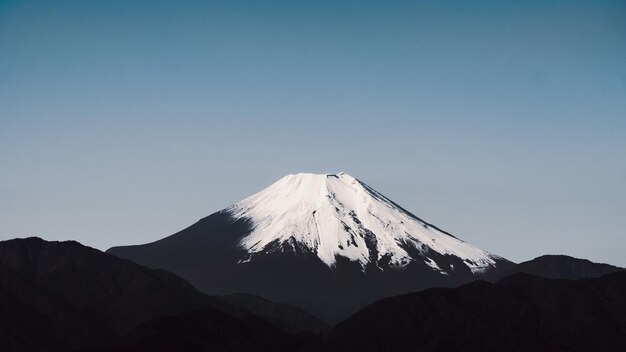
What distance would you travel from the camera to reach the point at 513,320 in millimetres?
190375

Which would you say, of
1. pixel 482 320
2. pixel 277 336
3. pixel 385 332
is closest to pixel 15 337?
pixel 277 336

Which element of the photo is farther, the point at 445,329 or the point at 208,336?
the point at 445,329

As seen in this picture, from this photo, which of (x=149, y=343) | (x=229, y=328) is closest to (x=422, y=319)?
(x=229, y=328)

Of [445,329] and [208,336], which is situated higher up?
[445,329]

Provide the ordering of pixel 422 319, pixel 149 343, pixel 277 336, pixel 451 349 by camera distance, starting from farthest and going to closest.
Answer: pixel 422 319, pixel 277 336, pixel 451 349, pixel 149 343

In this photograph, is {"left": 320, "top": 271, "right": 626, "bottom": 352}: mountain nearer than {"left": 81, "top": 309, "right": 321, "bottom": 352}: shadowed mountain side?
No

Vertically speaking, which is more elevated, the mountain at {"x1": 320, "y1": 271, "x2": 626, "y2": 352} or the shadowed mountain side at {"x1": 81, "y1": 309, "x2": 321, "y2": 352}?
the mountain at {"x1": 320, "y1": 271, "x2": 626, "y2": 352}

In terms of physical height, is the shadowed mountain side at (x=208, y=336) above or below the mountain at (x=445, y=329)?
below

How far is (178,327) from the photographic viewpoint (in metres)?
155

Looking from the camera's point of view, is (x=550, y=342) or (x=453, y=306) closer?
(x=550, y=342)

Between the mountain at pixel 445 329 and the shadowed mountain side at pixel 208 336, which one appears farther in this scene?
the mountain at pixel 445 329

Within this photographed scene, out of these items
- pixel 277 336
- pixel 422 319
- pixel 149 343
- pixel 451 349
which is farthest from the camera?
pixel 422 319

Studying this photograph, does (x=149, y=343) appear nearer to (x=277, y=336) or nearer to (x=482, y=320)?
(x=277, y=336)

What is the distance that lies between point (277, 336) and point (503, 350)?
3135 centimetres
